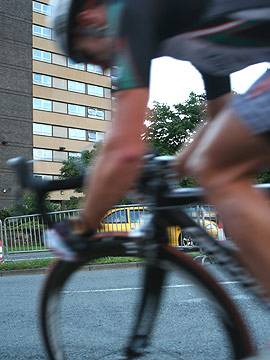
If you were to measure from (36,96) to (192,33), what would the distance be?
53.7 metres

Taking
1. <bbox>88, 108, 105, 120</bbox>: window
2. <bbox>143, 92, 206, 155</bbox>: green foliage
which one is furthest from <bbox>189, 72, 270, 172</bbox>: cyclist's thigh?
<bbox>88, 108, 105, 120</bbox>: window

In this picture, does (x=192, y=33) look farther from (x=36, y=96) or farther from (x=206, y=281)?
(x=36, y=96)

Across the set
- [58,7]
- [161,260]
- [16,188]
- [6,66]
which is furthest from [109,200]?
[6,66]

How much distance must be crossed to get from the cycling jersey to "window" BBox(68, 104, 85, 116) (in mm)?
55117

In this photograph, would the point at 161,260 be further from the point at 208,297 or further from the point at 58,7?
A: the point at 58,7

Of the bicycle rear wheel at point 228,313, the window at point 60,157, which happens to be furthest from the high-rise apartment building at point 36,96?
the bicycle rear wheel at point 228,313

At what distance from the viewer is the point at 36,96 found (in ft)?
177

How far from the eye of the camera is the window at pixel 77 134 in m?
56.0

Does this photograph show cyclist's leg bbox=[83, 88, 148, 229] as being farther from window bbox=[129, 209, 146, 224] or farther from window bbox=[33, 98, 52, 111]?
window bbox=[33, 98, 52, 111]

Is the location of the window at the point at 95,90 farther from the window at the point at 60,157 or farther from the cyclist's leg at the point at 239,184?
the cyclist's leg at the point at 239,184

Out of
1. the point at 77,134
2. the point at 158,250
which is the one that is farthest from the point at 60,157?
the point at 77,134

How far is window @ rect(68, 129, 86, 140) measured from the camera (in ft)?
184

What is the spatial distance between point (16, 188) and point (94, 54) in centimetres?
52

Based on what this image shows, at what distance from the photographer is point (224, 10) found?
1.51m
